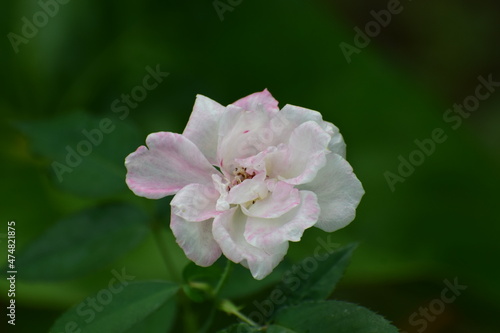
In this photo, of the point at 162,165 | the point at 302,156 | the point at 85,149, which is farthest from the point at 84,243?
the point at 302,156

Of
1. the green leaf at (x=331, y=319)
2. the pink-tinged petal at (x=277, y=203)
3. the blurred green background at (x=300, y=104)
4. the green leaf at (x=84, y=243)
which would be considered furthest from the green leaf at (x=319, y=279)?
the blurred green background at (x=300, y=104)

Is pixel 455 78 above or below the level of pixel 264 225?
above

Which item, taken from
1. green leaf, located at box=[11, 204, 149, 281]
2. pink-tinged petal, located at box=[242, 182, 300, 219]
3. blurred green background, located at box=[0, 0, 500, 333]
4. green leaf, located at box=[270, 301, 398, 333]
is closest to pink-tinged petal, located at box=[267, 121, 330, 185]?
pink-tinged petal, located at box=[242, 182, 300, 219]

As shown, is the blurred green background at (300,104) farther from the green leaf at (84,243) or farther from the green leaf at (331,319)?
the green leaf at (331,319)

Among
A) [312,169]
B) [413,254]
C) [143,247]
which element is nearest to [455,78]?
[413,254]

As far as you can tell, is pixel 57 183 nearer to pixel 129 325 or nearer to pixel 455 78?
pixel 129 325

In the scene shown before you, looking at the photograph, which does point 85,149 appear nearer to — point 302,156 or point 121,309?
point 121,309
